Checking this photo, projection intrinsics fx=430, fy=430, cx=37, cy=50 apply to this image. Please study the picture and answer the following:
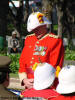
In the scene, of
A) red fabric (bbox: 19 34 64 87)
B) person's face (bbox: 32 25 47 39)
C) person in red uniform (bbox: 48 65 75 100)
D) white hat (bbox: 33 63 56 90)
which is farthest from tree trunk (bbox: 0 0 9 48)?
person in red uniform (bbox: 48 65 75 100)

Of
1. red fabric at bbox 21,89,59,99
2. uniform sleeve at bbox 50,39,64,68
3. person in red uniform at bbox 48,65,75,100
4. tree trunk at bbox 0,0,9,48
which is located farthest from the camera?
tree trunk at bbox 0,0,9,48

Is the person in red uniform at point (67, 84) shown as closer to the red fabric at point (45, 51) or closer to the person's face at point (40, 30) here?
the red fabric at point (45, 51)

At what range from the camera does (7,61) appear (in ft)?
14.2

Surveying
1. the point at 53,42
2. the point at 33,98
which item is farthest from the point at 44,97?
the point at 53,42

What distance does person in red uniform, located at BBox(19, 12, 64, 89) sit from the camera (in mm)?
6723

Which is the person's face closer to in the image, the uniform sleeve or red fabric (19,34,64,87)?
red fabric (19,34,64,87)

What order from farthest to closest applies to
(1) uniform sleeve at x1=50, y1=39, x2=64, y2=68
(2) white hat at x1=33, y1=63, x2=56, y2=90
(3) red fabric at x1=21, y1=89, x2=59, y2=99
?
(1) uniform sleeve at x1=50, y1=39, x2=64, y2=68 < (2) white hat at x1=33, y1=63, x2=56, y2=90 < (3) red fabric at x1=21, y1=89, x2=59, y2=99

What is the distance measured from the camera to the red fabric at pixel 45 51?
6.71 meters

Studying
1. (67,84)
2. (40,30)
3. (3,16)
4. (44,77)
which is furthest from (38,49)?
(3,16)

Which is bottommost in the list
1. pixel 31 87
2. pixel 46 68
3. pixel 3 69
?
pixel 31 87

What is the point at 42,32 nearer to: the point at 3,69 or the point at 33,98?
the point at 33,98

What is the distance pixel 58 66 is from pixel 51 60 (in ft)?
0.51

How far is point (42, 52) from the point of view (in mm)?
6840

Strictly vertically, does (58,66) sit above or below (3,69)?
below
